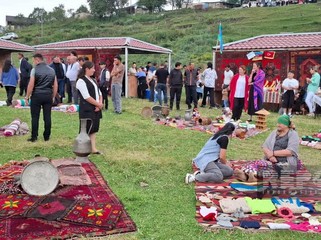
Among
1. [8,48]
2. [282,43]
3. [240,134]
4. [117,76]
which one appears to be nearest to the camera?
[240,134]

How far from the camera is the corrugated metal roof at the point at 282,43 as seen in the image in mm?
15918

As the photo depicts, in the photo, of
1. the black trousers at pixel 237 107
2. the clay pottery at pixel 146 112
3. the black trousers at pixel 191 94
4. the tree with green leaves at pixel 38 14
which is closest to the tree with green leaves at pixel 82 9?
the tree with green leaves at pixel 38 14

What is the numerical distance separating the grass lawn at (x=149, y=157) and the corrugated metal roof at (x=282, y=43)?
13.8 feet

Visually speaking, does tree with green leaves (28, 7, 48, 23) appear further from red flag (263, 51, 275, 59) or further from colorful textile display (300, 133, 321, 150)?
colorful textile display (300, 133, 321, 150)

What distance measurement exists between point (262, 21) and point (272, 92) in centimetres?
4280

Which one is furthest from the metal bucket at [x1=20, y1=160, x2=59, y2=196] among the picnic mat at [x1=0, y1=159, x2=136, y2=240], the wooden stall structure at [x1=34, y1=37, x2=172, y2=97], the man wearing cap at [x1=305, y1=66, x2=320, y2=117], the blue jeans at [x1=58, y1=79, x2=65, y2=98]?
the wooden stall structure at [x1=34, y1=37, x2=172, y2=97]

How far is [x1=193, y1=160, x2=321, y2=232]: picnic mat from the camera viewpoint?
15.0ft

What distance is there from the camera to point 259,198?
214 inches

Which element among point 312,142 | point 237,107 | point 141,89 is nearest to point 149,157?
point 312,142

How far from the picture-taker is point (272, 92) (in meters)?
15.9

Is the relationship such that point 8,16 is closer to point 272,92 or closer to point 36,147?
point 272,92

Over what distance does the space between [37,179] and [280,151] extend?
134 inches

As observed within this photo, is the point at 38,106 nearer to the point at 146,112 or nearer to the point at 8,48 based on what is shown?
the point at 146,112

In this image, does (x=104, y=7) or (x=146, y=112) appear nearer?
(x=146, y=112)
